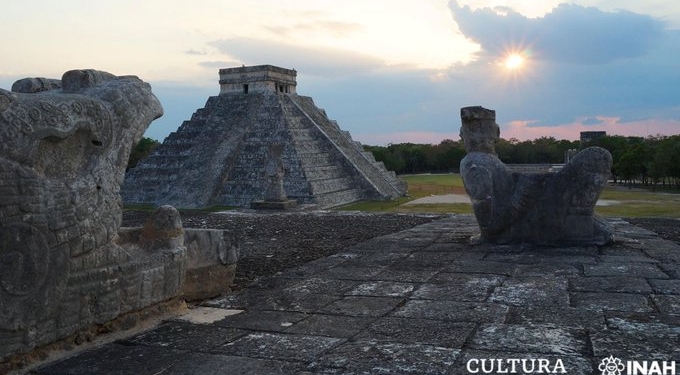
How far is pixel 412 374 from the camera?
3688 mm

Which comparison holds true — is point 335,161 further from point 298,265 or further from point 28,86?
point 28,86

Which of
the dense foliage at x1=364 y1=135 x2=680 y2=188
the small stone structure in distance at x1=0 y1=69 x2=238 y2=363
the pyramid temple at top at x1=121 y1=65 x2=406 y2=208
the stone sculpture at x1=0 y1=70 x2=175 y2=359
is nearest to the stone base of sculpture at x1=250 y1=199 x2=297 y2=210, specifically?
the pyramid temple at top at x1=121 y1=65 x2=406 y2=208

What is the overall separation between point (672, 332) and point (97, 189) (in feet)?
14.1

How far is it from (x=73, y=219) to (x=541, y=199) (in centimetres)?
628

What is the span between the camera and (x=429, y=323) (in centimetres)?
479

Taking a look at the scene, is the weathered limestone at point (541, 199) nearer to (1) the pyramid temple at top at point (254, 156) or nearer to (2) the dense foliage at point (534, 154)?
(1) the pyramid temple at top at point (254, 156)

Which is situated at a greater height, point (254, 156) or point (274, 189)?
point (254, 156)

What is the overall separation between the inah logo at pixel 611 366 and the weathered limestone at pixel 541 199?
482 centimetres

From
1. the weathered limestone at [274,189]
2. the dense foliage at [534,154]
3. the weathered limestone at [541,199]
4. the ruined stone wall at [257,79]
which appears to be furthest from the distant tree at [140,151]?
the weathered limestone at [541,199]

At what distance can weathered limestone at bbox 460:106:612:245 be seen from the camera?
8.31 meters

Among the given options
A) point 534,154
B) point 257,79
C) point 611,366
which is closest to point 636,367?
point 611,366

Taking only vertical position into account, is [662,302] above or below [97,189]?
below

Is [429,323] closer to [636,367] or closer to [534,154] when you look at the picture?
[636,367]

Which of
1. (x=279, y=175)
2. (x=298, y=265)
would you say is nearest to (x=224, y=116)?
(x=279, y=175)
